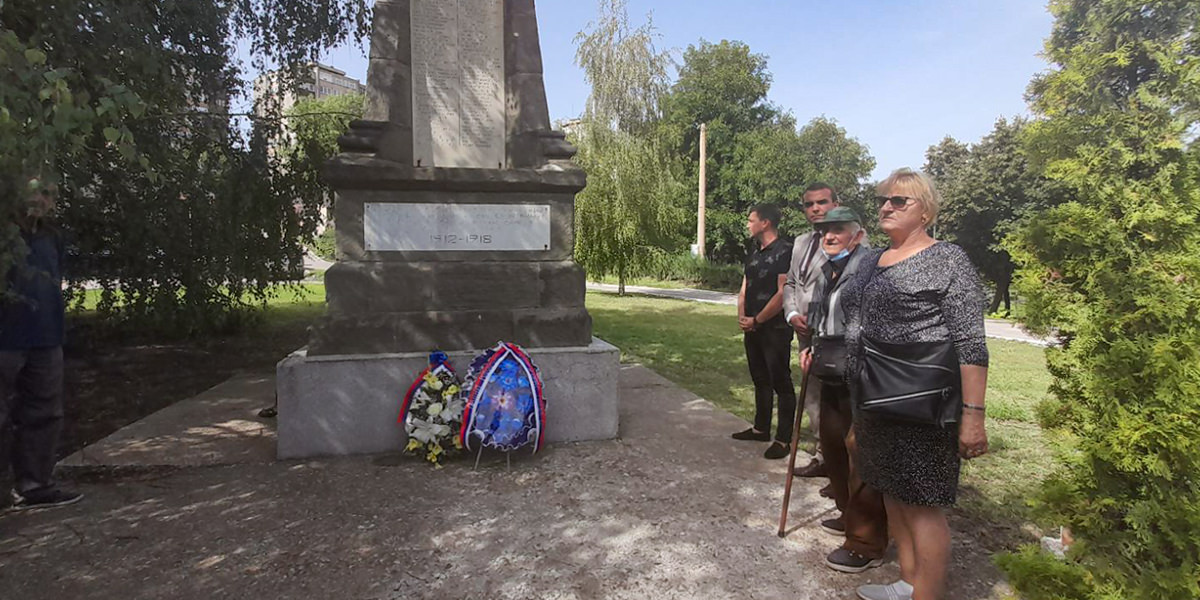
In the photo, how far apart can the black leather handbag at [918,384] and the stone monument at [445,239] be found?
2.68 metres

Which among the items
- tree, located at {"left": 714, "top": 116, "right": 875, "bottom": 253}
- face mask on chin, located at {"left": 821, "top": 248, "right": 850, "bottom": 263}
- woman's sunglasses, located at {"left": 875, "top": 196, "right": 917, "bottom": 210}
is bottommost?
face mask on chin, located at {"left": 821, "top": 248, "right": 850, "bottom": 263}

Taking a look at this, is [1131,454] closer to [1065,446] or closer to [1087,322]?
[1065,446]

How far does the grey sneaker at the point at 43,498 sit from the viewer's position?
11.6 ft

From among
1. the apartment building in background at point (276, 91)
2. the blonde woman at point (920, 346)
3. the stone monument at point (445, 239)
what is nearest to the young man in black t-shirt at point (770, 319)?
the stone monument at point (445, 239)

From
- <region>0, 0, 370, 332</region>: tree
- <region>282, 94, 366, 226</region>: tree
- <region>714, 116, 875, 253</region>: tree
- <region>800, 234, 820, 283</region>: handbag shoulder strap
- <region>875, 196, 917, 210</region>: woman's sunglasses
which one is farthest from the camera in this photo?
<region>714, 116, 875, 253</region>: tree

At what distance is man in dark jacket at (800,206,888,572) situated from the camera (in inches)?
118

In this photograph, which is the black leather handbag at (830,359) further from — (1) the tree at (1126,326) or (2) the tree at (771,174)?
(2) the tree at (771,174)

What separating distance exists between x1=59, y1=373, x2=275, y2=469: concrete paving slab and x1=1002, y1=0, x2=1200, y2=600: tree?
4.38 meters

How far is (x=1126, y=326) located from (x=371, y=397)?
13.3ft

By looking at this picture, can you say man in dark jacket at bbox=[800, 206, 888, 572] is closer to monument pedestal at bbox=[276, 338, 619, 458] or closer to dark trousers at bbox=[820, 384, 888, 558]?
dark trousers at bbox=[820, 384, 888, 558]

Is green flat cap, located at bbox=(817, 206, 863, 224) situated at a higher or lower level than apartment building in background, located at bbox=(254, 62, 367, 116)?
lower

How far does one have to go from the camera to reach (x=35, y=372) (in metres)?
3.62

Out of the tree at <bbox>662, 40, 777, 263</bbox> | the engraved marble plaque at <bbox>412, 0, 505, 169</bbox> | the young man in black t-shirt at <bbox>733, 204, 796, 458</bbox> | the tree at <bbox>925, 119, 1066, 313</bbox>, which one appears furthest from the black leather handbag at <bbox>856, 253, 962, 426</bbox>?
the tree at <bbox>662, 40, 777, 263</bbox>

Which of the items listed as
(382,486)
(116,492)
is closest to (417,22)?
(382,486)
